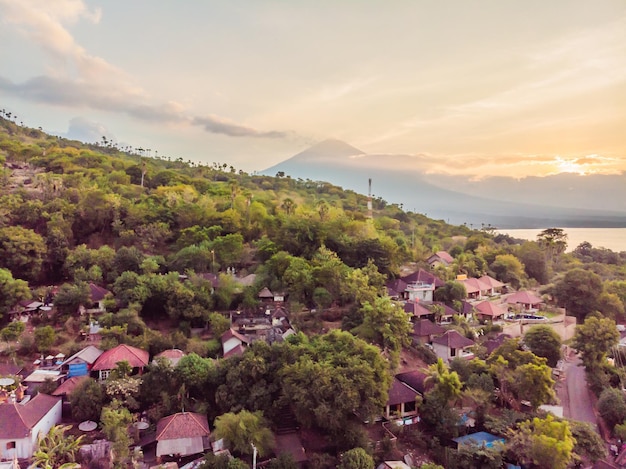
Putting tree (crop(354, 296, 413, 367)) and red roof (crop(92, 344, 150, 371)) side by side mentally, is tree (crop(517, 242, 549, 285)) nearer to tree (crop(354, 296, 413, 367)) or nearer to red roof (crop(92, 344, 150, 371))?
tree (crop(354, 296, 413, 367))

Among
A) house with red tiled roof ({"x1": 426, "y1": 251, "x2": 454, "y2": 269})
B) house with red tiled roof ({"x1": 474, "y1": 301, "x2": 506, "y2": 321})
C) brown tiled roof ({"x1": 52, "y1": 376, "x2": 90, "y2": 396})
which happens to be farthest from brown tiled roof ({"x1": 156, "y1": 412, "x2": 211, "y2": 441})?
house with red tiled roof ({"x1": 426, "y1": 251, "x2": 454, "y2": 269})

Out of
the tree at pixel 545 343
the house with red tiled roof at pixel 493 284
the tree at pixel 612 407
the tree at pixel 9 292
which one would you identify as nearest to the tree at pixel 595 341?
the tree at pixel 545 343

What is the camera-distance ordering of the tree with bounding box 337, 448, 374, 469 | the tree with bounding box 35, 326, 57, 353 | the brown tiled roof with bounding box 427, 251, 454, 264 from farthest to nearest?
the brown tiled roof with bounding box 427, 251, 454, 264
the tree with bounding box 35, 326, 57, 353
the tree with bounding box 337, 448, 374, 469

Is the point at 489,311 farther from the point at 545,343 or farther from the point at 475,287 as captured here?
the point at 545,343

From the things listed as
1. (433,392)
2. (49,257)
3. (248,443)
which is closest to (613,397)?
(433,392)

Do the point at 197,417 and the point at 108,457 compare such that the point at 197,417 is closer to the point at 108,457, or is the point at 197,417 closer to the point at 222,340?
the point at 108,457

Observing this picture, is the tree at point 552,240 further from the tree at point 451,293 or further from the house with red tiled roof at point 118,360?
the house with red tiled roof at point 118,360
